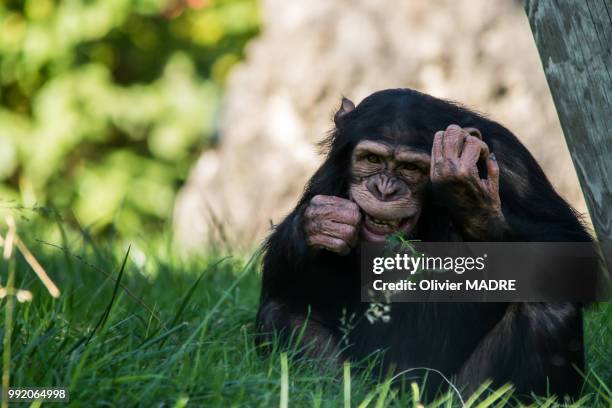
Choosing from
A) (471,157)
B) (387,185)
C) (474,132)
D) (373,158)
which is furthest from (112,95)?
(471,157)

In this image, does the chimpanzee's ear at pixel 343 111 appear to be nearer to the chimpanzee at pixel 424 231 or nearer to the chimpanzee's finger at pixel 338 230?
the chimpanzee at pixel 424 231

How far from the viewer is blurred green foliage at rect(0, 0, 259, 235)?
446 inches

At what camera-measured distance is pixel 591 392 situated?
4605mm

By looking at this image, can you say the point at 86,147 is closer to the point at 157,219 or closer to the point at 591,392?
the point at 157,219

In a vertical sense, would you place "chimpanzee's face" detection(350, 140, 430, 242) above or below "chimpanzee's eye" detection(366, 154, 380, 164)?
below

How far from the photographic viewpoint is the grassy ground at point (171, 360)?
3570 millimetres

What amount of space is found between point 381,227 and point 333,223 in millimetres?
231

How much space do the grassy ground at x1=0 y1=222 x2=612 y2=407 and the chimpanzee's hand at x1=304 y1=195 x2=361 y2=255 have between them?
0.49 meters

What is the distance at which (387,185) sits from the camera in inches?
186

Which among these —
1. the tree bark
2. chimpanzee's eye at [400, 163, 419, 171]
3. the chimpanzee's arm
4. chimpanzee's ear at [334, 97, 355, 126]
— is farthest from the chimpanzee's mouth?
the tree bark

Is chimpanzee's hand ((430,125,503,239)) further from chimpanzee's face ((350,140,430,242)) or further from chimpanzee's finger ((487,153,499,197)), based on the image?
chimpanzee's face ((350,140,430,242))

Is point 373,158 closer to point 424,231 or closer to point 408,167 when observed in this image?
point 408,167

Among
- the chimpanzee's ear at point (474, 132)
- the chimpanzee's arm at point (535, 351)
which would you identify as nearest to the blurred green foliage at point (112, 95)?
the chimpanzee's ear at point (474, 132)

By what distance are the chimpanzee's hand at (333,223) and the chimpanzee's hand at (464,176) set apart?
438 mm
